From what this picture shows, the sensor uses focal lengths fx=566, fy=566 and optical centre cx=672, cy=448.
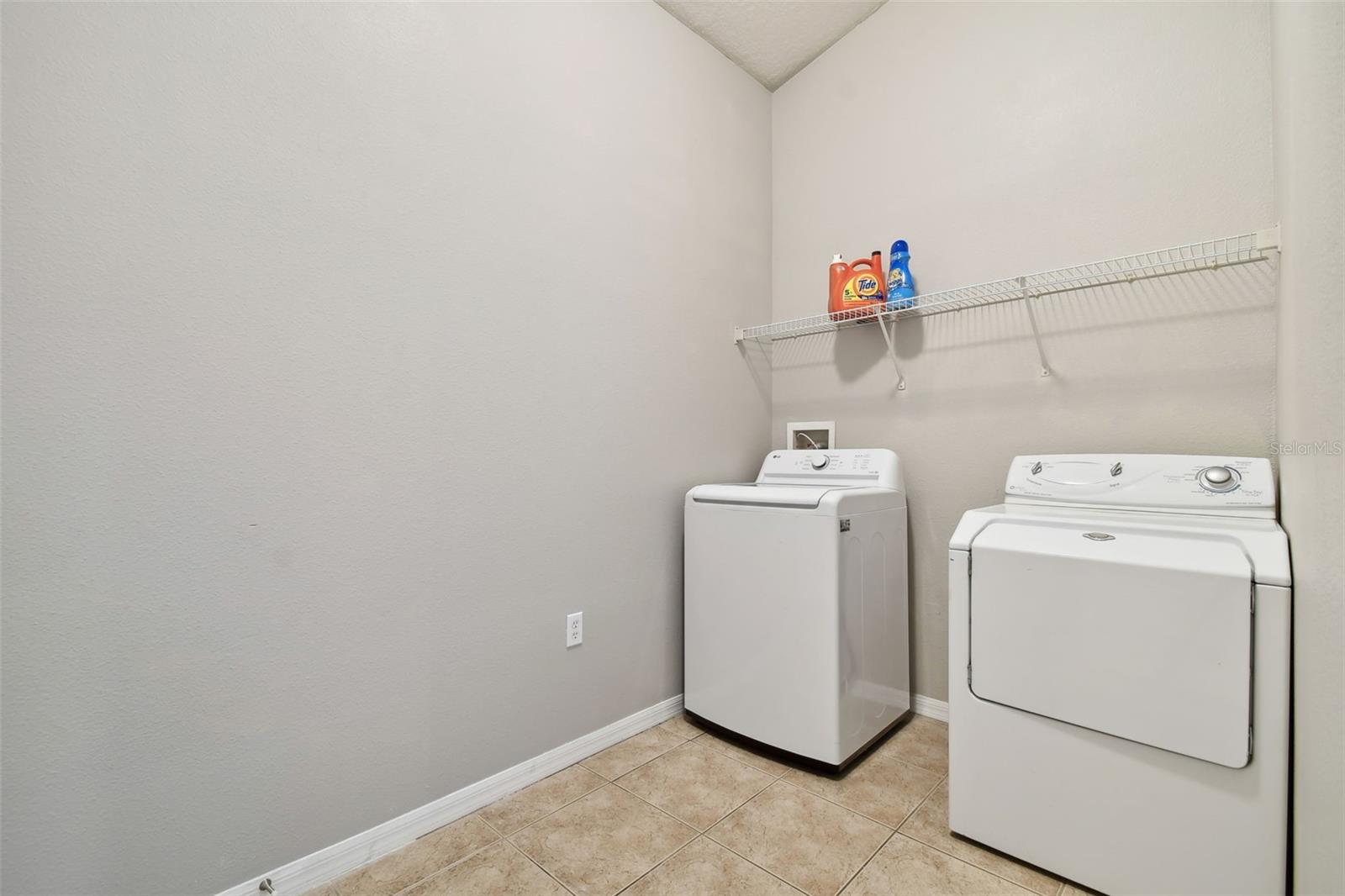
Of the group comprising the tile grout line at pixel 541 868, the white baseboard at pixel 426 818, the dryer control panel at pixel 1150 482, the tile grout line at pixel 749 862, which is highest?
the dryer control panel at pixel 1150 482

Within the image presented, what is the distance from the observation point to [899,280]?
1980mm

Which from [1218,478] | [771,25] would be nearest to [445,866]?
[1218,478]

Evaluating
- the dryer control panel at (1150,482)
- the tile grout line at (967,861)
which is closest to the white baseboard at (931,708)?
the tile grout line at (967,861)

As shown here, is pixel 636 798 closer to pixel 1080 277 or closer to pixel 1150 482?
pixel 1150 482

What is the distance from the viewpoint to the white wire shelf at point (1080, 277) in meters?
1.45

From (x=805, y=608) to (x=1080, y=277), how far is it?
4.16 ft

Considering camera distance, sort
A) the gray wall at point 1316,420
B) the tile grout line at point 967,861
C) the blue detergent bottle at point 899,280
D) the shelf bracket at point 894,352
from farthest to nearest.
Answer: the shelf bracket at point 894,352, the blue detergent bottle at point 899,280, the tile grout line at point 967,861, the gray wall at point 1316,420

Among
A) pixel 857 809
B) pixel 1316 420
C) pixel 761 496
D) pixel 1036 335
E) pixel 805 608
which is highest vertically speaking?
pixel 1036 335

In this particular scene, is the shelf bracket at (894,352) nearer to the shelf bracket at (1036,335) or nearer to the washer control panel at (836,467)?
the washer control panel at (836,467)

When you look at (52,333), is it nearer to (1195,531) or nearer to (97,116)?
(97,116)

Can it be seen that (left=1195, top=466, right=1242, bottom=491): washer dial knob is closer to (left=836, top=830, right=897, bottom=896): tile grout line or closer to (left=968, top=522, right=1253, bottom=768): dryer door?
(left=968, top=522, right=1253, bottom=768): dryer door

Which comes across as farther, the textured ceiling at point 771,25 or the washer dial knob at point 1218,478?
the textured ceiling at point 771,25

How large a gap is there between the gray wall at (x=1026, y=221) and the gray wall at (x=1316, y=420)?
476 millimetres

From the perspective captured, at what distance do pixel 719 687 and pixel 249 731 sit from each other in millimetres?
1285
